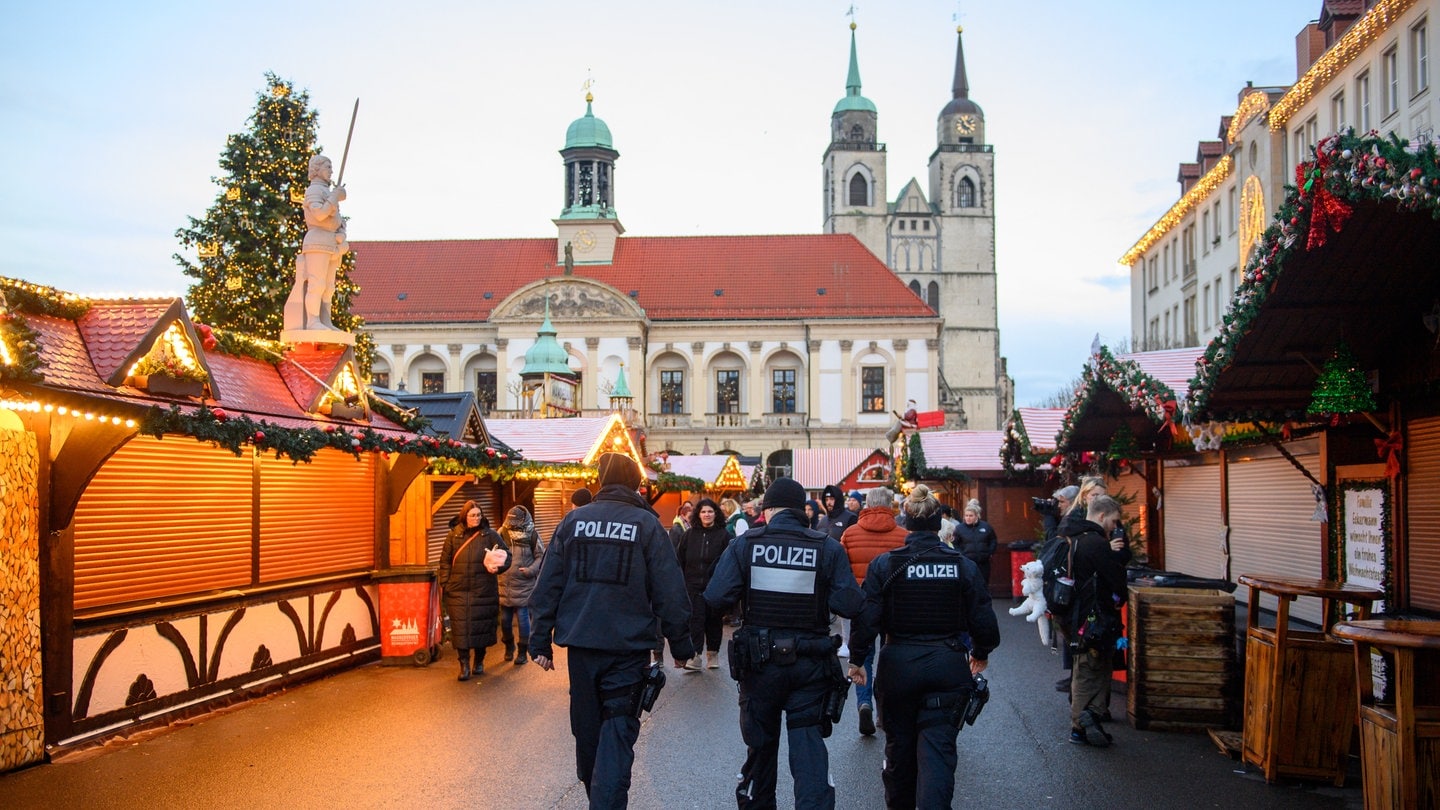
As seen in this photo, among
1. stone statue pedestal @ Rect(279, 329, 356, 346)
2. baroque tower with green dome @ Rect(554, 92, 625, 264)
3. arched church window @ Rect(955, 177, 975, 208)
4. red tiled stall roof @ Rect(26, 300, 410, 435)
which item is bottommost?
red tiled stall roof @ Rect(26, 300, 410, 435)

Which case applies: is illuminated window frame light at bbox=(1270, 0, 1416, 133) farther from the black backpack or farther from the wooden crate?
the black backpack

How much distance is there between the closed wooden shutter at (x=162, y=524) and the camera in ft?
29.2

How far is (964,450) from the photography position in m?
25.5

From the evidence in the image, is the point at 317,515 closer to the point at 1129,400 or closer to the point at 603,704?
the point at 603,704

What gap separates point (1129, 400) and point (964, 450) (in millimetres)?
13517

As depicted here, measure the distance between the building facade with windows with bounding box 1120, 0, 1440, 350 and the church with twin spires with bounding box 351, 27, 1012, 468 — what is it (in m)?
14.0

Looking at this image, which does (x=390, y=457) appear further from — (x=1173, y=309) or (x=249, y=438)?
(x=1173, y=309)

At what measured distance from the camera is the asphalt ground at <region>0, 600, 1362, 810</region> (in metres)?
7.17

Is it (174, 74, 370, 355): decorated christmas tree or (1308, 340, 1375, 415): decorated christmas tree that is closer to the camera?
(1308, 340, 1375, 415): decorated christmas tree

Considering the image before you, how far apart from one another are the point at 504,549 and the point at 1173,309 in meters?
46.0

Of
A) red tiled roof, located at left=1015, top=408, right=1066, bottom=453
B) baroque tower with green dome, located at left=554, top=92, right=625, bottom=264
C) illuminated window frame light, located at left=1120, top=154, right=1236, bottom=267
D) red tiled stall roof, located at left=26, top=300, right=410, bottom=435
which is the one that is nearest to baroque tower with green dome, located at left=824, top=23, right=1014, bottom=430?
baroque tower with green dome, located at left=554, top=92, right=625, bottom=264

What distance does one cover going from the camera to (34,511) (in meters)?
8.05

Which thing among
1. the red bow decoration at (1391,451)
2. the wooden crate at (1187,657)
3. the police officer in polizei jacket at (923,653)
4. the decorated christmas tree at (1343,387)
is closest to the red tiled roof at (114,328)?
the police officer in polizei jacket at (923,653)

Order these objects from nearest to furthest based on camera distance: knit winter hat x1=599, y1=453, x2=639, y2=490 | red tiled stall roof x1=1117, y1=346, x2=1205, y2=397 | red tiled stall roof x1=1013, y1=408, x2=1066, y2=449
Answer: knit winter hat x1=599, y1=453, x2=639, y2=490 → red tiled stall roof x1=1117, y1=346, x2=1205, y2=397 → red tiled stall roof x1=1013, y1=408, x2=1066, y2=449
